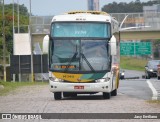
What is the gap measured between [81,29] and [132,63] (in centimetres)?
12869

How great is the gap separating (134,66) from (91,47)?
123321mm

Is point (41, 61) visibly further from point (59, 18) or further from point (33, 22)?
point (59, 18)

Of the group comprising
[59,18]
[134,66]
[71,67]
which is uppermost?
[59,18]

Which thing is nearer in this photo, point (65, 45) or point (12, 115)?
point (12, 115)

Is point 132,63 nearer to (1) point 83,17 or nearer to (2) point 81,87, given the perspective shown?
(1) point 83,17

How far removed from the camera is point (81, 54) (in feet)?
89.0

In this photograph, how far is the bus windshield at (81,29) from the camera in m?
27.4

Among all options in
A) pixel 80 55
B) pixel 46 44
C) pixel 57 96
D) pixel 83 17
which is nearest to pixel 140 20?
pixel 83 17

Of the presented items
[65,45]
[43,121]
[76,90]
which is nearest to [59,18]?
[65,45]

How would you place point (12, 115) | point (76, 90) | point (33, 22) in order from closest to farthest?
1. point (12, 115)
2. point (76, 90)
3. point (33, 22)

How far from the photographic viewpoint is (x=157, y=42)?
151 m

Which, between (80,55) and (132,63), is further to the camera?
(132,63)

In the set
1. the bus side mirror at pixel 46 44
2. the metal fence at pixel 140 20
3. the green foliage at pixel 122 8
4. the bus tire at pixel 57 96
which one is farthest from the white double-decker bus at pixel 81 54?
the green foliage at pixel 122 8

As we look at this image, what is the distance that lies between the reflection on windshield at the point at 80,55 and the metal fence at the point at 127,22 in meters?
47.6
